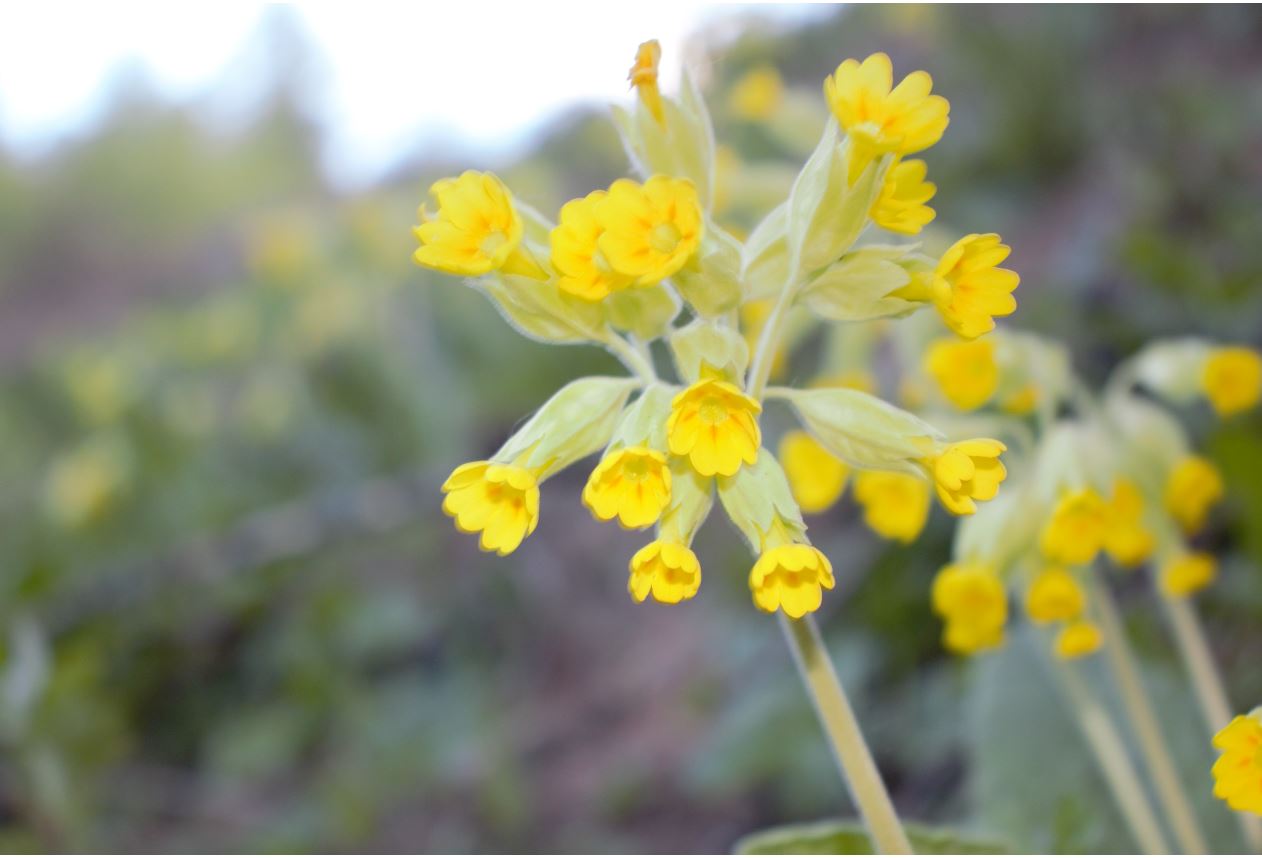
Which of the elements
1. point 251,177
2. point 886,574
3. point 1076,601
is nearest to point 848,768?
point 1076,601

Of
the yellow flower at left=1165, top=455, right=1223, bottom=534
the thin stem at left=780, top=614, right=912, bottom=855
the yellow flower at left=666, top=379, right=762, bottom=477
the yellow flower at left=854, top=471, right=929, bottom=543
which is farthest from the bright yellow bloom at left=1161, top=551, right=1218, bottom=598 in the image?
the yellow flower at left=666, top=379, right=762, bottom=477

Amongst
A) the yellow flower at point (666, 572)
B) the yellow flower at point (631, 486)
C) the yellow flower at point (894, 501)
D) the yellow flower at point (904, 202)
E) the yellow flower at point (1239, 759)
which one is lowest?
the yellow flower at point (1239, 759)

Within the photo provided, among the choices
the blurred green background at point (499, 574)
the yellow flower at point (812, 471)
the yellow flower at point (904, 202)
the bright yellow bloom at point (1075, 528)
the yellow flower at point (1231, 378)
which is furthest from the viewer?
the blurred green background at point (499, 574)

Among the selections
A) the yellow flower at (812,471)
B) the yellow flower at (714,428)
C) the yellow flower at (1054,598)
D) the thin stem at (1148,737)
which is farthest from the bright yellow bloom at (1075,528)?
the yellow flower at (714,428)

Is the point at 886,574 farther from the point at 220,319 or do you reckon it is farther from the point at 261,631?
the point at 220,319

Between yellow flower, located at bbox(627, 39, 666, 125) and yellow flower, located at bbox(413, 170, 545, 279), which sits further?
yellow flower, located at bbox(627, 39, 666, 125)

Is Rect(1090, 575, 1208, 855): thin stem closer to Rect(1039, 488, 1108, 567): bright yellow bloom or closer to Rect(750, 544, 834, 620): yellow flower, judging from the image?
Rect(1039, 488, 1108, 567): bright yellow bloom

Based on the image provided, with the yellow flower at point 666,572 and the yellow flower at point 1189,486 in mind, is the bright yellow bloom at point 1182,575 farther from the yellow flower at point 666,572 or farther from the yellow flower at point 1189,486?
the yellow flower at point 666,572
